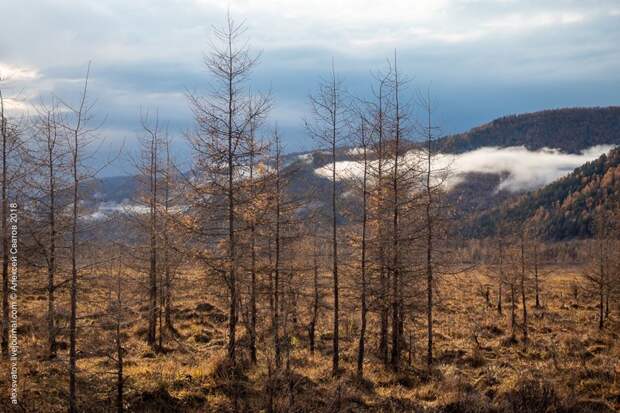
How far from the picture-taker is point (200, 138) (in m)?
14.6

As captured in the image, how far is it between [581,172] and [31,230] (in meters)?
198

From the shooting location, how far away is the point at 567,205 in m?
164

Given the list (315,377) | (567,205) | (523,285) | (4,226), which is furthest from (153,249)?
(567,205)

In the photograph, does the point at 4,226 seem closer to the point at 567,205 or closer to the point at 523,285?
the point at 523,285

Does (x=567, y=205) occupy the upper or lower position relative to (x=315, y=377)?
upper

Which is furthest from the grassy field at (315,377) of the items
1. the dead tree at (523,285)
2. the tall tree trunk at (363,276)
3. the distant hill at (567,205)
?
the distant hill at (567,205)

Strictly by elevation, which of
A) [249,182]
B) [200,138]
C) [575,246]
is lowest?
[575,246]

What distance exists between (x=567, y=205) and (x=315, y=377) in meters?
171

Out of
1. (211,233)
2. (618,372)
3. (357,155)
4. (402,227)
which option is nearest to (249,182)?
(211,233)

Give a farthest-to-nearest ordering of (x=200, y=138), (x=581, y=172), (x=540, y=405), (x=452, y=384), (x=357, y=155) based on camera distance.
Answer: (x=581, y=172) → (x=357, y=155) → (x=452, y=384) → (x=200, y=138) → (x=540, y=405)

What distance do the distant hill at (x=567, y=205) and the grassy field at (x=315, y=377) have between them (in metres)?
126

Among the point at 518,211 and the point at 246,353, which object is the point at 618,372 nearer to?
the point at 246,353

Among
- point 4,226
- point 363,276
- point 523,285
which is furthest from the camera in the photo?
point 523,285

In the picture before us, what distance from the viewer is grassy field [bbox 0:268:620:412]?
42.5 feet
